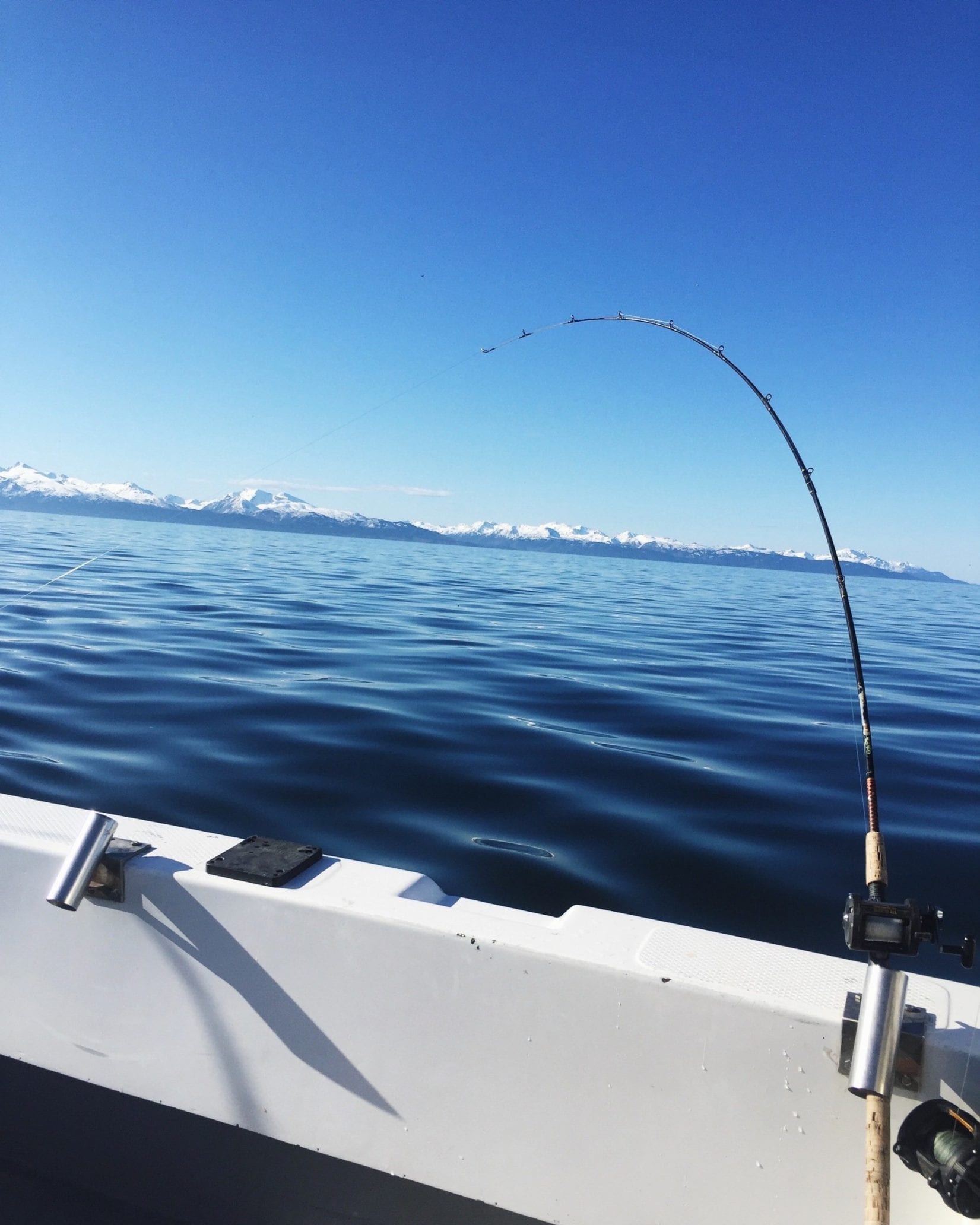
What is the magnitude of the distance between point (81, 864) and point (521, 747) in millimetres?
3527

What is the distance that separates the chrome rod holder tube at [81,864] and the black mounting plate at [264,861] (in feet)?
0.82

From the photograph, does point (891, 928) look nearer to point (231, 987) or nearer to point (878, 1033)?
point (878, 1033)

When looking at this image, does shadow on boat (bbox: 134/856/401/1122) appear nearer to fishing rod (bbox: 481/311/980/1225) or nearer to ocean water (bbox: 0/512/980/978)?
fishing rod (bbox: 481/311/980/1225)

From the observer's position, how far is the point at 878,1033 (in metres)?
1.35

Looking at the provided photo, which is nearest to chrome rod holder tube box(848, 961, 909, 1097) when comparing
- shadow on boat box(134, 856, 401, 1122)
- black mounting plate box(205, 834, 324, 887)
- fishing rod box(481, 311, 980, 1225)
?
fishing rod box(481, 311, 980, 1225)

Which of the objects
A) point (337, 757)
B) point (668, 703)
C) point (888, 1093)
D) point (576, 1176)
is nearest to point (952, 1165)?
point (888, 1093)

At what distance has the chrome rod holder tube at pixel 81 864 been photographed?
1816mm

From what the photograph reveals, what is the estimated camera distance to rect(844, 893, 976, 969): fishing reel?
1413 mm

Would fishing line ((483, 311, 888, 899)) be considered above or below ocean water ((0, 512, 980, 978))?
above

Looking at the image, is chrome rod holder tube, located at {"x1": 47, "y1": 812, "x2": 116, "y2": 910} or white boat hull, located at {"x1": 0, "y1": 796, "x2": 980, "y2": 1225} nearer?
white boat hull, located at {"x1": 0, "y1": 796, "x2": 980, "y2": 1225}

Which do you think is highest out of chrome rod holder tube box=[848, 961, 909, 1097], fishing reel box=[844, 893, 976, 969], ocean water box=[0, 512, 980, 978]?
fishing reel box=[844, 893, 976, 969]

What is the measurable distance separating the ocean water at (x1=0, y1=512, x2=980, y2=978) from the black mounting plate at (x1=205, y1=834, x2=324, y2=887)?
126 centimetres

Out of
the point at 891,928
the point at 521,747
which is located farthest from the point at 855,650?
the point at 521,747

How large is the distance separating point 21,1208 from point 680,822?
2.93m
